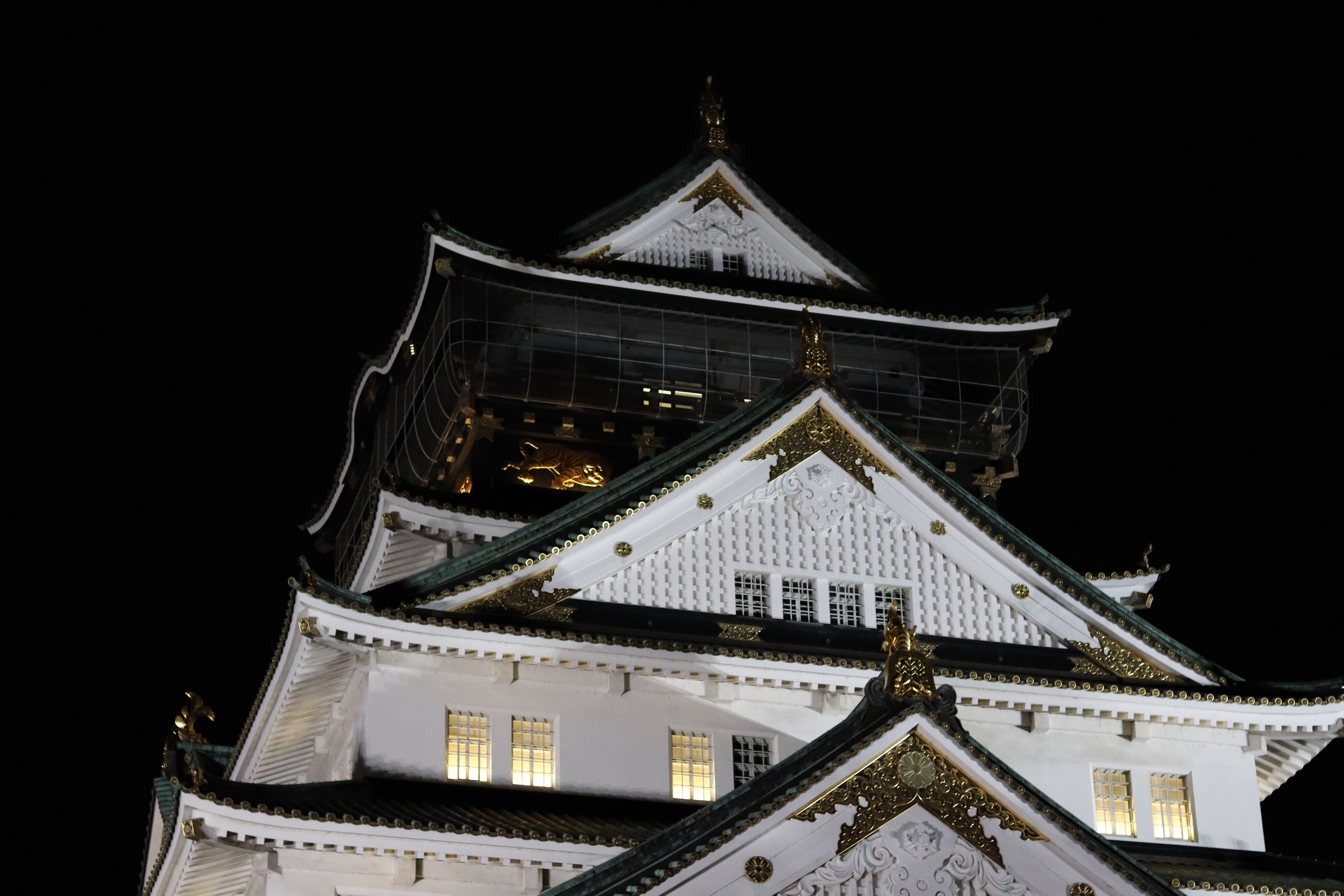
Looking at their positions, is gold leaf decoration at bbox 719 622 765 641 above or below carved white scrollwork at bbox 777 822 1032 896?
above

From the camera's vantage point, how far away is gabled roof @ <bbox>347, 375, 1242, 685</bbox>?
30469 millimetres

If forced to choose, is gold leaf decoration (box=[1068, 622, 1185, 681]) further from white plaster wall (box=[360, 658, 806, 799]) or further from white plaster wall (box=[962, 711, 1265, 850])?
white plaster wall (box=[360, 658, 806, 799])

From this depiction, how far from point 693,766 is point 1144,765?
6.39 metres

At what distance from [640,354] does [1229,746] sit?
12.9m

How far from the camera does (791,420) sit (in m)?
32.5

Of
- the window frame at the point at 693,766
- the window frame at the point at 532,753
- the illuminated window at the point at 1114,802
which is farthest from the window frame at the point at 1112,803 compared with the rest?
the window frame at the point at 532,753

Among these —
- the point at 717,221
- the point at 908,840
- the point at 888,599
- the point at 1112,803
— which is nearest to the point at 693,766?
the point at 888,599

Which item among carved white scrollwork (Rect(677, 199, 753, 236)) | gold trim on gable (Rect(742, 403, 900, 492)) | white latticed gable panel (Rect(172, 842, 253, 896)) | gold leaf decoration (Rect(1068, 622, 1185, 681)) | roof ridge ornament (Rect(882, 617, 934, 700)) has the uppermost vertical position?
carved white scrollwork (Rect(677, 199, 753, 236))

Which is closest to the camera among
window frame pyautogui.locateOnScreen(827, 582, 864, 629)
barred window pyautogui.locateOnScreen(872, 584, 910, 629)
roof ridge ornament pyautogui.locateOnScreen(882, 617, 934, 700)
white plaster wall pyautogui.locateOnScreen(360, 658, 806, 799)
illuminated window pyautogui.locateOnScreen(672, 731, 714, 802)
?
roof ridge ornament pyautogui.locateOnScreen(882, 617, 934, 700)

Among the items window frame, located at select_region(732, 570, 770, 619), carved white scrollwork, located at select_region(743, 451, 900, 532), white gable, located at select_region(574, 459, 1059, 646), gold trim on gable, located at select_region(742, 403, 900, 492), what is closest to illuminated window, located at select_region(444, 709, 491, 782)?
white gable, located at select_region(574, 459, 1059, 646)

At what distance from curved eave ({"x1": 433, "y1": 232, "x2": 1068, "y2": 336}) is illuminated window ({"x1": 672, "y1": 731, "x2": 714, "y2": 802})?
10951mm

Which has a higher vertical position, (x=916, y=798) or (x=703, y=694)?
(x=703, y=694)

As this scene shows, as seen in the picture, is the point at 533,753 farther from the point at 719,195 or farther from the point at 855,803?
the point at 719,195

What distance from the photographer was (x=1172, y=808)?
3162 centimetres
